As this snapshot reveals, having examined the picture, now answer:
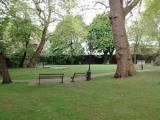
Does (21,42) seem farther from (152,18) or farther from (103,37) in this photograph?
(103,37)

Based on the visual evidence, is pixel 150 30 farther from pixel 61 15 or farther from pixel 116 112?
pixel 116 112

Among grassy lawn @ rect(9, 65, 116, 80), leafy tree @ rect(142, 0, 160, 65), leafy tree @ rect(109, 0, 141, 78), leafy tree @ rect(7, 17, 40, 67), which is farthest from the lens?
leafy tree @ rect(7, 17, 40, 67)

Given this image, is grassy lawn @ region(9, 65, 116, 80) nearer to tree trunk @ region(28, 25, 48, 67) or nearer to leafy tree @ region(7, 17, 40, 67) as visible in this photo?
leafy tree @ region(7, 17, 40, 67)

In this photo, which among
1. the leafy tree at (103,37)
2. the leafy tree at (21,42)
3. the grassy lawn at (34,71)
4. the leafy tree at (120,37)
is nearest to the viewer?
the leafy tree at (120,37)

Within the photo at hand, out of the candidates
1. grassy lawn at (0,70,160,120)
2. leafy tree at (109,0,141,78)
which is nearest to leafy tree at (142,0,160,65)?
leafy tree at (109,0,141,78)

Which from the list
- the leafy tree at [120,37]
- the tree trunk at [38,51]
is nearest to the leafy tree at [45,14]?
the tree trunk at [38,51]

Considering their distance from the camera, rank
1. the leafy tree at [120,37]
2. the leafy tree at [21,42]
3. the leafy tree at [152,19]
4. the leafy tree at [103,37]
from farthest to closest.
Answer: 1. the leafy tree at [103,37]
2. the leafy tree at [21,42]
3. the leafy tree at [152,19]
4. the leafy tree at [120,37]

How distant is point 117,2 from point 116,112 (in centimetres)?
1833

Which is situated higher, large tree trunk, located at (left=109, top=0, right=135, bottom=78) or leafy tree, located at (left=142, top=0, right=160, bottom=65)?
leafy tree, located at (left=142, top=0, right=160, bottom=65)

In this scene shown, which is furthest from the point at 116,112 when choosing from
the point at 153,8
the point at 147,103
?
the point at 153,8

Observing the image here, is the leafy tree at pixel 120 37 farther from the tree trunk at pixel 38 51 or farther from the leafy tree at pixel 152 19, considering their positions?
the tree trunk at pixel 38 51

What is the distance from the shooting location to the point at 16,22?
3634cm

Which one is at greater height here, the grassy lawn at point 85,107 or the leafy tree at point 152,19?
the leafy tree at point 152,19

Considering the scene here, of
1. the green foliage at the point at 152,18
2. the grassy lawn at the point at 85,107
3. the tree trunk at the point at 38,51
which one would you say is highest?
the green foliage at the point at 152,18
